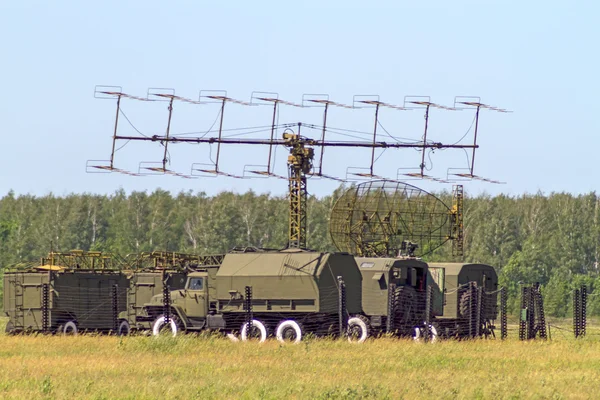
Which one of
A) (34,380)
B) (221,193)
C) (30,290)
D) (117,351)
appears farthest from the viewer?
(221,193)

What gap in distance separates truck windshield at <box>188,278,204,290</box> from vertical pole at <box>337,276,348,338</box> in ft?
18.4

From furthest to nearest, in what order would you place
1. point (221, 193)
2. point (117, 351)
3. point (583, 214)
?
point (221, 193), point (583, 214), point (117, 351)

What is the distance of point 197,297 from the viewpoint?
41.4 m

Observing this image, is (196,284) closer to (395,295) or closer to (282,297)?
(282,297)

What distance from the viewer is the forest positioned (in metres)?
107

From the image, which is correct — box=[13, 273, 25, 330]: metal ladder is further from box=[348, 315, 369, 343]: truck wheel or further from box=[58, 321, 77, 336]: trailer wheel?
box=[348, 315, 369, 343]: truck wheel

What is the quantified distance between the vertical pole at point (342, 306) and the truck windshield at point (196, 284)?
5.61 m

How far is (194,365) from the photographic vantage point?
28188 millimetres

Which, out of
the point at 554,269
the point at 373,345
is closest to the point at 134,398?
the point at 373,345

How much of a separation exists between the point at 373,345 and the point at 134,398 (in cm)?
1369

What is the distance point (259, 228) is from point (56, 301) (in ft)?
245

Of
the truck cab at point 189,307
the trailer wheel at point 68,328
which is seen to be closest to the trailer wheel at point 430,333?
the truck cab at point 189,307

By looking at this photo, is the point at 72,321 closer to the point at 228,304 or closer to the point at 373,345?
the point at 228,304

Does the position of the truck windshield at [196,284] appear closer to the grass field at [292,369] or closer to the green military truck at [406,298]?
the grass field at [292,369]
